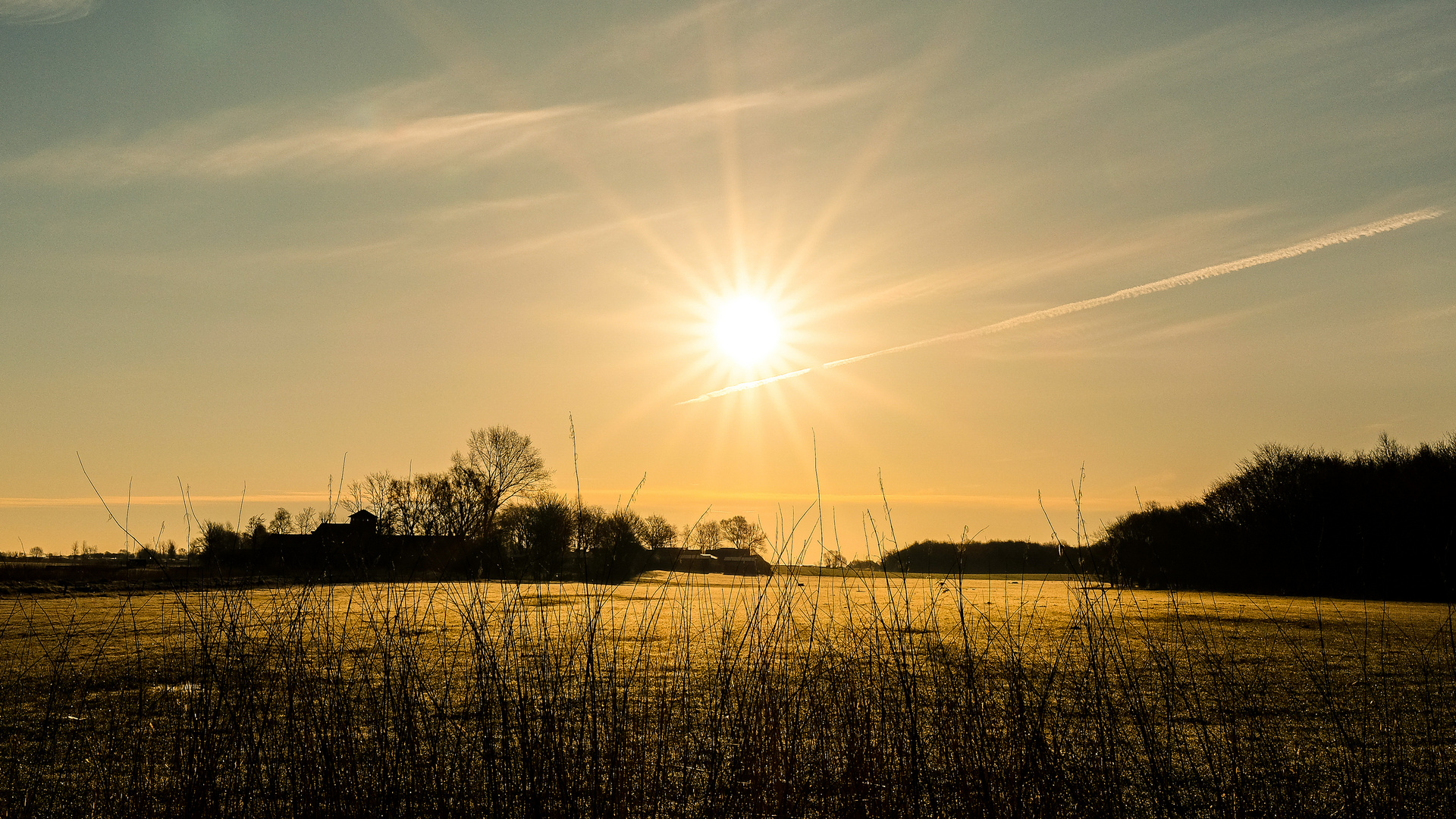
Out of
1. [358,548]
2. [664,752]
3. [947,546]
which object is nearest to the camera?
[664,752]

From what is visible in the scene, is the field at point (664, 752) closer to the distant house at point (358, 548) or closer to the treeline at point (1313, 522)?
the distant house at point (358, 548)

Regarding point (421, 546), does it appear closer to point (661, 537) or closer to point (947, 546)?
point (661, 537)

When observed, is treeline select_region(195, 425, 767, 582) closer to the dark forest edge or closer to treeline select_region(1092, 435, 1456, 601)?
the dark forest edge

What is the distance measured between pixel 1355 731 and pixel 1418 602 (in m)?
A: 21.9

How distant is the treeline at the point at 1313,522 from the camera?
23297 mm

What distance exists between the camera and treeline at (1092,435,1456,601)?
23297 millimetres

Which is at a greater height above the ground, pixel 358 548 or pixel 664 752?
pixel 358 548

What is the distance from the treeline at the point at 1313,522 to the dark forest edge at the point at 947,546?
87 millimetres

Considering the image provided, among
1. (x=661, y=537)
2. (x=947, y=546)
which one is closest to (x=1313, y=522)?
(x=947, y=546)

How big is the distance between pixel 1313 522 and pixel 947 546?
26434 mm

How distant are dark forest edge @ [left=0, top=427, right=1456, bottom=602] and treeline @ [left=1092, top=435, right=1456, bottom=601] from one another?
0.09m

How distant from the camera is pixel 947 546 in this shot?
8.41 m

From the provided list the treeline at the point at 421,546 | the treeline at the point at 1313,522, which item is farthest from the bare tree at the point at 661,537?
the treeline at the point at 1313,522

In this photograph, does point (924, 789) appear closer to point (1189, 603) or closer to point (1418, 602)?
point (1189, 603)
